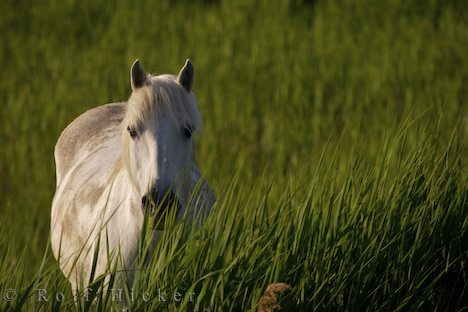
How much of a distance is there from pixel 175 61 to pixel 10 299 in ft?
19.4

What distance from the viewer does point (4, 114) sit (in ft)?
27.3

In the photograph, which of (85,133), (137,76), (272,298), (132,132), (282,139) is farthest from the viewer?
(282,139)

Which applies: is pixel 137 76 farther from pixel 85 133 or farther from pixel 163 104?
pixel 85 133

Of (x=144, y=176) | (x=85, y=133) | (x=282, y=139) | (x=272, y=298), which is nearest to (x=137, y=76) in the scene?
(x=144, y=176)

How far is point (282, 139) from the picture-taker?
7848 millimetres

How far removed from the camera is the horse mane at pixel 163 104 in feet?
13.1

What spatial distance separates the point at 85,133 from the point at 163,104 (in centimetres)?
169

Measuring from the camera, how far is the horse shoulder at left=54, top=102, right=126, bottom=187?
544cm

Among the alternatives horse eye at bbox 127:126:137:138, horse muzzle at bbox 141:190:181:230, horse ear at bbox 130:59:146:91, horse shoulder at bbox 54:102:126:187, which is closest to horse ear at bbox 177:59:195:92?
horse ear at bbox 130:59:146:91

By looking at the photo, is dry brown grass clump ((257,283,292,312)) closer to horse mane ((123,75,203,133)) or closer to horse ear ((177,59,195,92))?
horse mane ((123,75,203,133))

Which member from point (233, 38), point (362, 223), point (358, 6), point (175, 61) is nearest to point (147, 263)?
point (362, 223)

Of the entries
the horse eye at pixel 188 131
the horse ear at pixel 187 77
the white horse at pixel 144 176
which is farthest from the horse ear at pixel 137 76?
the horse eye at pixel 188 131

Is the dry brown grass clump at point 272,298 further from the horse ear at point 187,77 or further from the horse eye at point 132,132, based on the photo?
the horse ear at point 187,77

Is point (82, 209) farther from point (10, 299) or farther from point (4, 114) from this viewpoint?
point (4, 114)
